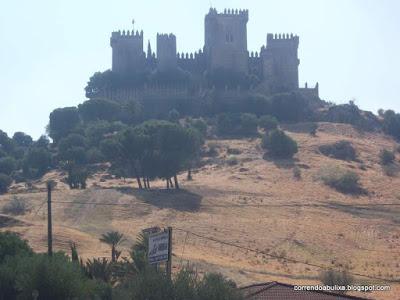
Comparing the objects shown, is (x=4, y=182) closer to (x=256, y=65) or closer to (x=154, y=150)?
(x=154, y=150)

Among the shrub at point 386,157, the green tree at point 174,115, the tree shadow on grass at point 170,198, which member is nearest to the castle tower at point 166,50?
the green tree at point 174,115

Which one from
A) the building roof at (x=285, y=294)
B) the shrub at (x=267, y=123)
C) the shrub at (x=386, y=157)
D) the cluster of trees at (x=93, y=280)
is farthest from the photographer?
the shrub at (x=267, y=123)

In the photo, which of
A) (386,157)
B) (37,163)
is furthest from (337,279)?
(37,163)

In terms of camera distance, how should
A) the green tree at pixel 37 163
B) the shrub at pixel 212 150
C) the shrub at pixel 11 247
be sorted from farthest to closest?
the shrub at pixel 212 150
the green tree at pixel 37 163
the shrub at pixel 11 247

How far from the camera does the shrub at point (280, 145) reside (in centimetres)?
9531

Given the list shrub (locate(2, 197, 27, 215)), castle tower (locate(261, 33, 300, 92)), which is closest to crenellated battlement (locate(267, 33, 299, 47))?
Answer: castle tower (locate(261, 33, 300, 92))

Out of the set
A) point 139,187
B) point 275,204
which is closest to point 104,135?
point 139,187

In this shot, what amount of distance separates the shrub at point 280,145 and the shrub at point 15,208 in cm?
2815

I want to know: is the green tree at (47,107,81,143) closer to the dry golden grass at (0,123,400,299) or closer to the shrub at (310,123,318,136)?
the dry golden grass at (0,123,400,299)

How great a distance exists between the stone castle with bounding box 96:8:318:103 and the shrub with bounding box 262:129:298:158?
2191 cm

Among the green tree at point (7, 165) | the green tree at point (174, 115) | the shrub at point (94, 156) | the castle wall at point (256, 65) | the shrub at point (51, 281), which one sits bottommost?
the shrub at point (51, 281)

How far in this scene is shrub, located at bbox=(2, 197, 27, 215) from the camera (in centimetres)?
7256

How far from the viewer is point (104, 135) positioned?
10050 centimetres

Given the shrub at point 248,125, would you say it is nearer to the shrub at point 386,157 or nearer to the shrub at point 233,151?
the shrub at point 233,151
